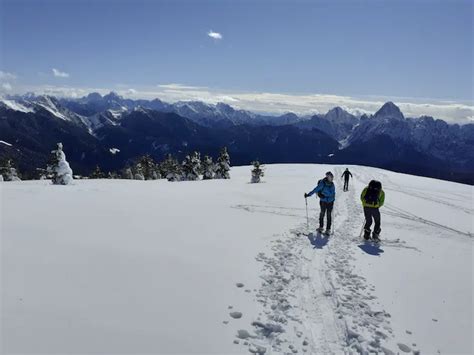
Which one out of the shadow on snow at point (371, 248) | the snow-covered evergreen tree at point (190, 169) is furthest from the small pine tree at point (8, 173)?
the shadow on snow at point (371, 248)

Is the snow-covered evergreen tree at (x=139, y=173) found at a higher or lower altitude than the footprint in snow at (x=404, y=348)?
lower

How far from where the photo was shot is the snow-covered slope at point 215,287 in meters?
6.89

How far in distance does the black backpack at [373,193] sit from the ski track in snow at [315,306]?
7.69 ft

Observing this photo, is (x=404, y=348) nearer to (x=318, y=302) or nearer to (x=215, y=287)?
(x=318, y=302)

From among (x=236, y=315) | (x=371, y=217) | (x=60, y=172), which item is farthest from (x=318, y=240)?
(x=60, y=172)

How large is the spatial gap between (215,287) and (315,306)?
8.64 feet

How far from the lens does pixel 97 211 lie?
1559 centimetres

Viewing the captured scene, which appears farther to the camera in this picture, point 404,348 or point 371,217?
point 371,217

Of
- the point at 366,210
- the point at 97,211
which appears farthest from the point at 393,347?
the point at 97,211

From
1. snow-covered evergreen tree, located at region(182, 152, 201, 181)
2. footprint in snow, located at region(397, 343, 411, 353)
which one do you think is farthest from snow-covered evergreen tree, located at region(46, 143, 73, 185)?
footprint in snow, located at region(397, 343, 411, 353)

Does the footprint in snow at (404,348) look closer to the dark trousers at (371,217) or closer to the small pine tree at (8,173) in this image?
the dark trousers at (371,217)

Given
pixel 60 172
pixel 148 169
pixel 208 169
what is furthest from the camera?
pixel 148 169

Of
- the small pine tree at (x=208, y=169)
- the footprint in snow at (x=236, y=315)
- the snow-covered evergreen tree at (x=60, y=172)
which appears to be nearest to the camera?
the footprint in snow at (x=236, y=315)

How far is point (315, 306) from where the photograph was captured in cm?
873
